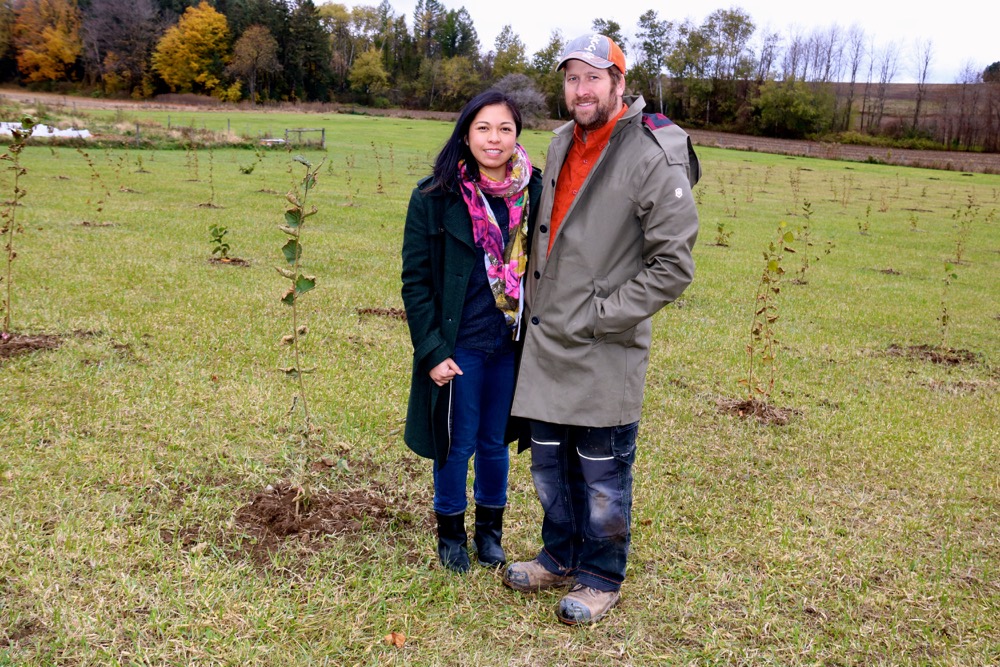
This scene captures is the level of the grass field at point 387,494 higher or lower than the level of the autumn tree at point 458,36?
lower

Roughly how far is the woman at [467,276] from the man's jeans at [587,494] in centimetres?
27

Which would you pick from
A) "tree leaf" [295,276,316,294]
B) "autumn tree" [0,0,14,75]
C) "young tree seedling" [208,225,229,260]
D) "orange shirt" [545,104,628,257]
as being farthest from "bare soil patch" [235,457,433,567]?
"autumn tree" [0,0,14,75]

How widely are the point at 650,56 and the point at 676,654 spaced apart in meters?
84.8

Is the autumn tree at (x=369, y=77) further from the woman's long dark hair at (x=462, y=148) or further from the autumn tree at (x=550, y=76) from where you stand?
the woman's long dark hair at (x=462, y=148)

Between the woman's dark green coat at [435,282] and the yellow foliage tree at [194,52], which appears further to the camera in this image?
the yellow foliage tree at [194,52]

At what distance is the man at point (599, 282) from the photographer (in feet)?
8.98

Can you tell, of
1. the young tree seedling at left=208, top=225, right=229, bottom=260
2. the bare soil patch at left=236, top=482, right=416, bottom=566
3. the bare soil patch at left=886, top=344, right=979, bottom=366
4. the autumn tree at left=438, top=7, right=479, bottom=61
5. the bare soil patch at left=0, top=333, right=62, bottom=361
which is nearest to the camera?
the bare soil patch at left=236, top=482, right=416, bottom=566

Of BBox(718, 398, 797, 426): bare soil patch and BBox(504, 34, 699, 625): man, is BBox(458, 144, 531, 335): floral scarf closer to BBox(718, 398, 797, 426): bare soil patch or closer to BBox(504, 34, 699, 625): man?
BBox(504, 34, 699, 625): man

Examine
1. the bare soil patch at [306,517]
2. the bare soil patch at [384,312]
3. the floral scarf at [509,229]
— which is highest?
the floral scarf at [509,229]

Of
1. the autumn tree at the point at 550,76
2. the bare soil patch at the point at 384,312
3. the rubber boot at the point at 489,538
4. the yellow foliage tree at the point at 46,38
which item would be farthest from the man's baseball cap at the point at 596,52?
the yellow foliage tree at the point at 46,38

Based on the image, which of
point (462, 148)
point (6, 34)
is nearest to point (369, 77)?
point (6, 34)

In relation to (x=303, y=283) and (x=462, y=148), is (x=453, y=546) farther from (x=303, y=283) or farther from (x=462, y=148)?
(x=462, y=148)

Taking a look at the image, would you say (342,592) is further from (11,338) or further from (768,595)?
(11,338)

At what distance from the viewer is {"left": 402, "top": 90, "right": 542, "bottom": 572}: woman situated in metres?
3.00
